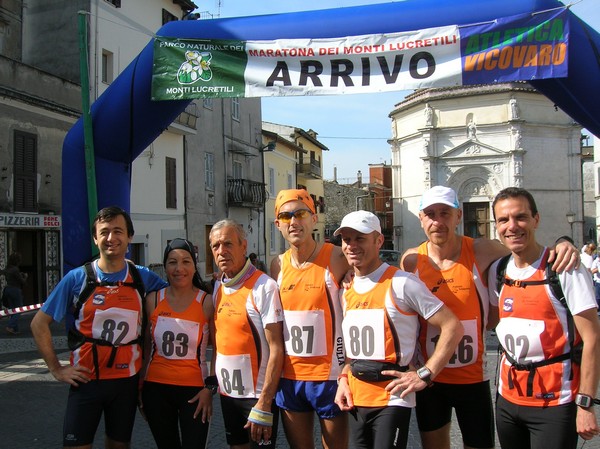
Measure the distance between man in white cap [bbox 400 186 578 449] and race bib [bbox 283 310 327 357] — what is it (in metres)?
0.64

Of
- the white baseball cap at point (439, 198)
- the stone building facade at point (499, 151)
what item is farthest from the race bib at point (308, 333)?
the stone building facade at point (499, 151)

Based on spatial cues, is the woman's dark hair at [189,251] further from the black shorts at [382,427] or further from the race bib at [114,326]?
the black shorts at [382,427]

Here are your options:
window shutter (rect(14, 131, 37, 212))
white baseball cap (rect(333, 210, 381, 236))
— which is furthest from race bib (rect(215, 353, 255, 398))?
window shutter (rect(14, 131, 37, 212))

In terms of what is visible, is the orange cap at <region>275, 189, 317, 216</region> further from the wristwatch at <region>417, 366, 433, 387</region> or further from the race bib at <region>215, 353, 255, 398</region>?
the wristwatch at <region>417, 366, 433, 387</region>

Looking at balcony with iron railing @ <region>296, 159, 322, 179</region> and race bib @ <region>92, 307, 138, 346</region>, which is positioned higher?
balcony with iron railing @ <region>296, 159, 322, 179</region>

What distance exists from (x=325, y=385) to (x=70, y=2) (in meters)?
19.0

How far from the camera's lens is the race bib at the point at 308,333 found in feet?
11.6

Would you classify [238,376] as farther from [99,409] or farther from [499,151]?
[499,151]

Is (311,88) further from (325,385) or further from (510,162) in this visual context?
(510,162)

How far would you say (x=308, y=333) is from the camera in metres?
3.55

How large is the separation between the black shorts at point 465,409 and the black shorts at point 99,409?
1954 mm

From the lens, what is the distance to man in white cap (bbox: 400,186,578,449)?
352 cm

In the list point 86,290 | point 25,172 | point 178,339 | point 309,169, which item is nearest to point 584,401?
point 178,339

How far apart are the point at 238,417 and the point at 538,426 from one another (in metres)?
1.82
